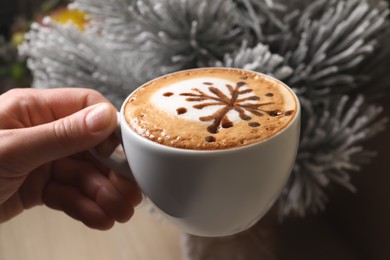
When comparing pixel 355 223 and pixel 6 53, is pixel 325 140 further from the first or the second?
pixel 6 53

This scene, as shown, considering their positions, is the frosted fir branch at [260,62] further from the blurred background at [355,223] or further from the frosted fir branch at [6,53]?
the frosted fir branch at [6,53]

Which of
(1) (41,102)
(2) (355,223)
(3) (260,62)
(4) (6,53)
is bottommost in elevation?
(4) (6,53)

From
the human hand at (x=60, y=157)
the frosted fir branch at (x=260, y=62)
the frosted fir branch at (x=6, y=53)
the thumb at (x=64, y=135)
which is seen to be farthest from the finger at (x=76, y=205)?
the frosted fir branch at (x=6, y=53)

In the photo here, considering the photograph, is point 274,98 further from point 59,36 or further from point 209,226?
point 59,36

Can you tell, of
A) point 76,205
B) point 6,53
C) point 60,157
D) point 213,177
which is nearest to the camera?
point 213,177

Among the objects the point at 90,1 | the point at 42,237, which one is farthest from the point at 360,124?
the point at 42,237

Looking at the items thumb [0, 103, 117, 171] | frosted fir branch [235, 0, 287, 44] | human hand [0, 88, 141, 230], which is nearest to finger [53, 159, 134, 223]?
human hand [0, 88, 141, 230]

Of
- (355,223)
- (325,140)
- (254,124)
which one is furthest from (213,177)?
(355,223)

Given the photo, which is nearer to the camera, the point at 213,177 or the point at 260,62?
the point at 213,177
